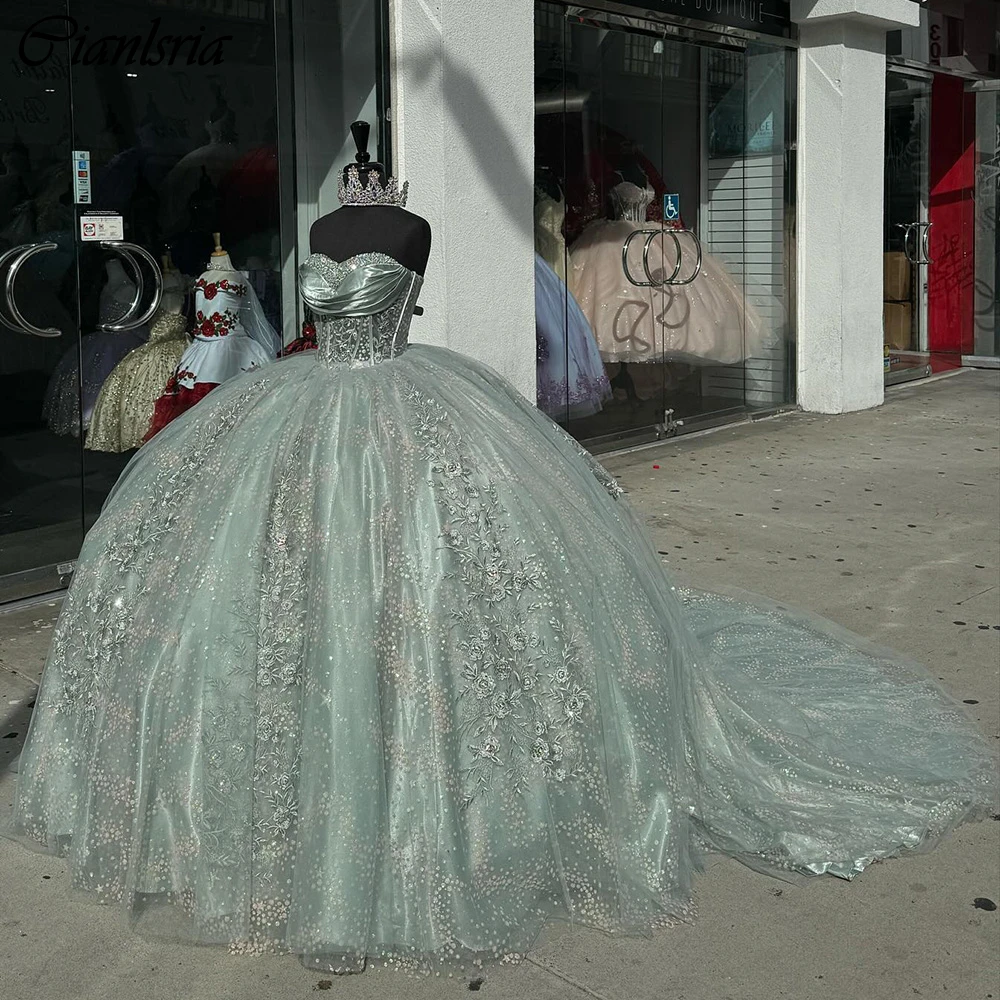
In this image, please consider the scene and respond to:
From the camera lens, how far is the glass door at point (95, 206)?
5.29m

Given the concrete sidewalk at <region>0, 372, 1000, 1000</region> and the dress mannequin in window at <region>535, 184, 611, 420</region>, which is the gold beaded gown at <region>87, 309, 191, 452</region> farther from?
the dress mannequin in window at <region>535, 184, 611, 420</region>

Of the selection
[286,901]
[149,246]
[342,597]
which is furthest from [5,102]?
[286,901]

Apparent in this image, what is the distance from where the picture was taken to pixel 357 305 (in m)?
3.19

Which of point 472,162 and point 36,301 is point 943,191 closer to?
point 472,162

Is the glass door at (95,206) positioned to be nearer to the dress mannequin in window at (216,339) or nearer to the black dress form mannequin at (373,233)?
the dress mannequin in window at (216,339)

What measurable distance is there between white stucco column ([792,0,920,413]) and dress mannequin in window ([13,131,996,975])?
22.0 feet

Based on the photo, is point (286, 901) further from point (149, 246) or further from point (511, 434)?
point (149, 246)

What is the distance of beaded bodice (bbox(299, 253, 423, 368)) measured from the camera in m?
3.20

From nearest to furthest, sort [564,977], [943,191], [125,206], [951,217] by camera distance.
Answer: [564,977]
[125,206]
[943,191]
[951,217]

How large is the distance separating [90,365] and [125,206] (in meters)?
0.67

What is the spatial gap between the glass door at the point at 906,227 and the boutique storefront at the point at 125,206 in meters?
5.72

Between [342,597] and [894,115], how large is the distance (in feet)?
30.3

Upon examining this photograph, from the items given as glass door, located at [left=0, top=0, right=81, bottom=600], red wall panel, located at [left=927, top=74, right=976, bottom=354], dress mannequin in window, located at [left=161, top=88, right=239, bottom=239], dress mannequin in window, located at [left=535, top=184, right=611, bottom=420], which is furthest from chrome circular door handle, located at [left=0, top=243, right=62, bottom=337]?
red wall panel, located at [left=927, top=74, right=976, bottom=354]

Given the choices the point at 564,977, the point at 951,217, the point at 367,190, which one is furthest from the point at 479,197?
the point at 951,217
